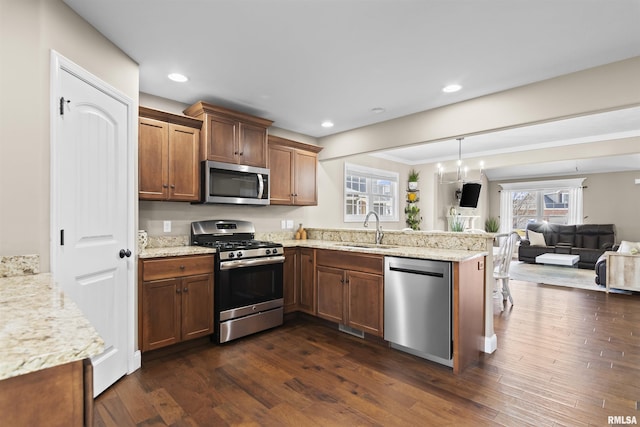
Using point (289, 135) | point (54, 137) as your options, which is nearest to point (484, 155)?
point (289, 135)

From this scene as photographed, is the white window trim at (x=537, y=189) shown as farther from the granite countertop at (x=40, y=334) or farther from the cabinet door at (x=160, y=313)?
the granite countertop at (x=40, y=334)

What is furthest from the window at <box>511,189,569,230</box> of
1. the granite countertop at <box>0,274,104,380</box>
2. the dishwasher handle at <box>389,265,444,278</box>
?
the granite countertop at <box>0,274,104,380</box>

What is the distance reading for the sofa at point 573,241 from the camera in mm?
7480

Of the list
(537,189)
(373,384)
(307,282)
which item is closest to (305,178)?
(307,282)

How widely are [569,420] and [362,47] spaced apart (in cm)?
277

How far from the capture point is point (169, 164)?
312 cm

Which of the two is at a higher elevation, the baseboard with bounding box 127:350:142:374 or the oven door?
the oven door

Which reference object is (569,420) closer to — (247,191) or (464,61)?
(464,61)

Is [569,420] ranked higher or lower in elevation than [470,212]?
lower

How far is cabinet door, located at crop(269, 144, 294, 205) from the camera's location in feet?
13.4

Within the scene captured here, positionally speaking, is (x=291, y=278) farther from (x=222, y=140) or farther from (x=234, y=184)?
(x=222, y=140)

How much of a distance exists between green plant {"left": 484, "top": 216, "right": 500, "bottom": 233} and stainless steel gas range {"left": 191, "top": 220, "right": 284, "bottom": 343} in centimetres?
824

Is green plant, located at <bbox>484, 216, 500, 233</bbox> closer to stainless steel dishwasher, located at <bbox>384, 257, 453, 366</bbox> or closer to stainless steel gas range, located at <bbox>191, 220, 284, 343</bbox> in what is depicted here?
stainless steel dishwasher, located at <bbox>384, 257, 453, 366</bbox>

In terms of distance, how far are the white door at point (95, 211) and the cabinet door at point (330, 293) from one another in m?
1.84
